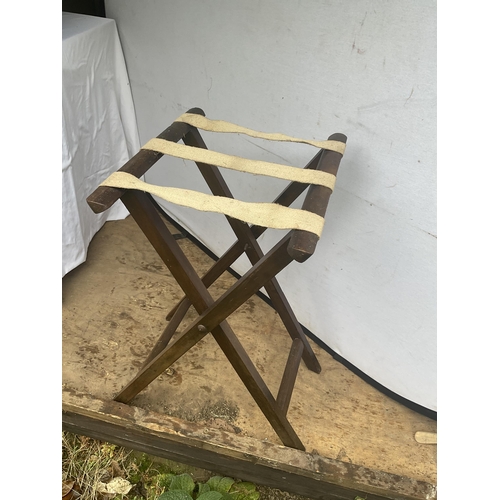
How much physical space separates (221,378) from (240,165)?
0.79 meters

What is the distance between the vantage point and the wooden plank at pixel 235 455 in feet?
4.12

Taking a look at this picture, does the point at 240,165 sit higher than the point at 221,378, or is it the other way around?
the point at 240,165

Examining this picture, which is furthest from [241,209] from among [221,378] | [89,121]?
[89,121]

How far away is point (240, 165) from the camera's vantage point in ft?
3.93

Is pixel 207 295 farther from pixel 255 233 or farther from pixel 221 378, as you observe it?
pixel 221 378

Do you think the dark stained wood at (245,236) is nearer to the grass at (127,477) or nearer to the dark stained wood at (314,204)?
the dark stained wood at (314,204)

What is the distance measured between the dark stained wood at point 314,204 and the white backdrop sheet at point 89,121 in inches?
42.7

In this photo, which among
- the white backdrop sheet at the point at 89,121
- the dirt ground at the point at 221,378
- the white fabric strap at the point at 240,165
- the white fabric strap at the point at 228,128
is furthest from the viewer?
the white backdrop sheet at the point at 89,121

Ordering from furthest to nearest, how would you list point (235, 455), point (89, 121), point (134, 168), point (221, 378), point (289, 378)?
point (89, 121)
point (221, 378)
point (289, 378)
point (235, 455)
point (134, 168)

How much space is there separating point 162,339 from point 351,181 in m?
0.83

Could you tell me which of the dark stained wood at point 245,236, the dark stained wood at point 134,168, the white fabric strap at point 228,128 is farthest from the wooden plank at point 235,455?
the white fabric strap at point 228,128

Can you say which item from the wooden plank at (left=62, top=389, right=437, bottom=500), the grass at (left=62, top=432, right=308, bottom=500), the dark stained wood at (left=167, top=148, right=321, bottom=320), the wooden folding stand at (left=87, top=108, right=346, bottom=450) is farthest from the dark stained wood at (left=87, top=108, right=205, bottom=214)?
the grass at (left=62, top=432, right=308, bottom=500)

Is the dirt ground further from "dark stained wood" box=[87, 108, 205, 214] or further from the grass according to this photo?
"dark stained wood" box=[87, 108, 205, 214]

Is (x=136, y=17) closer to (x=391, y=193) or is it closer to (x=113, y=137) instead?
(x=113, y=137)
